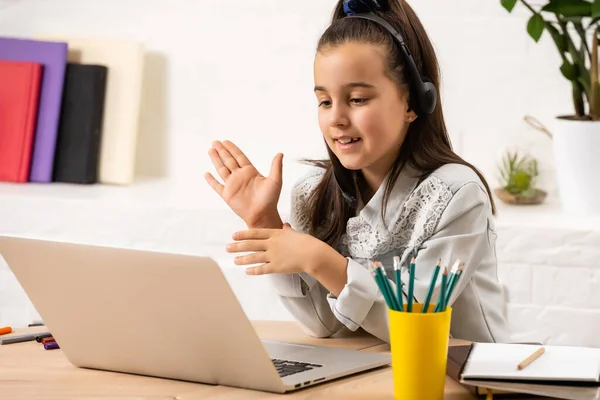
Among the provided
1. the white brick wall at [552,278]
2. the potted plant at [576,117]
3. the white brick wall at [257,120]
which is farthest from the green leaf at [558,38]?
the white brick wall at [552,278]

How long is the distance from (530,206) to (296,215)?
1.16 meters

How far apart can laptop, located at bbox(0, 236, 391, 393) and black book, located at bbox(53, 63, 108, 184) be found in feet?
5.43

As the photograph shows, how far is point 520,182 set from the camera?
263 centimetres

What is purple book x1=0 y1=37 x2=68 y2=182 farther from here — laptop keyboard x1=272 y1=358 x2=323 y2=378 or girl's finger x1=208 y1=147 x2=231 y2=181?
laptop keyboard x1=272 y1=358 x2=323 y2=378

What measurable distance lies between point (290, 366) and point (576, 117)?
1.53 meters

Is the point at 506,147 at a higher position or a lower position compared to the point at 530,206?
higher

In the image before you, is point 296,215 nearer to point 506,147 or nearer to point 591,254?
point 591,254

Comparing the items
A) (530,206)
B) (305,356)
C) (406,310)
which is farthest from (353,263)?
(530,206)

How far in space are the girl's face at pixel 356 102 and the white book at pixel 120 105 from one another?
4.68ft

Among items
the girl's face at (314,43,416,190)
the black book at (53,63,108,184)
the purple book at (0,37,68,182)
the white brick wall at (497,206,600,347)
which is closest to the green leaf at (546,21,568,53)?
the white brick wall at (497,206,600,347)

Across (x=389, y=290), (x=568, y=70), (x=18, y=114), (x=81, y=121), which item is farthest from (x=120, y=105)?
(x=389, y=290)

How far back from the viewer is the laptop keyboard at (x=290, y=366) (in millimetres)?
1150

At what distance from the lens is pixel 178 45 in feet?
9.59

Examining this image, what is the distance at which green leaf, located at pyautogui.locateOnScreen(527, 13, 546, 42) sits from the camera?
240 cm
